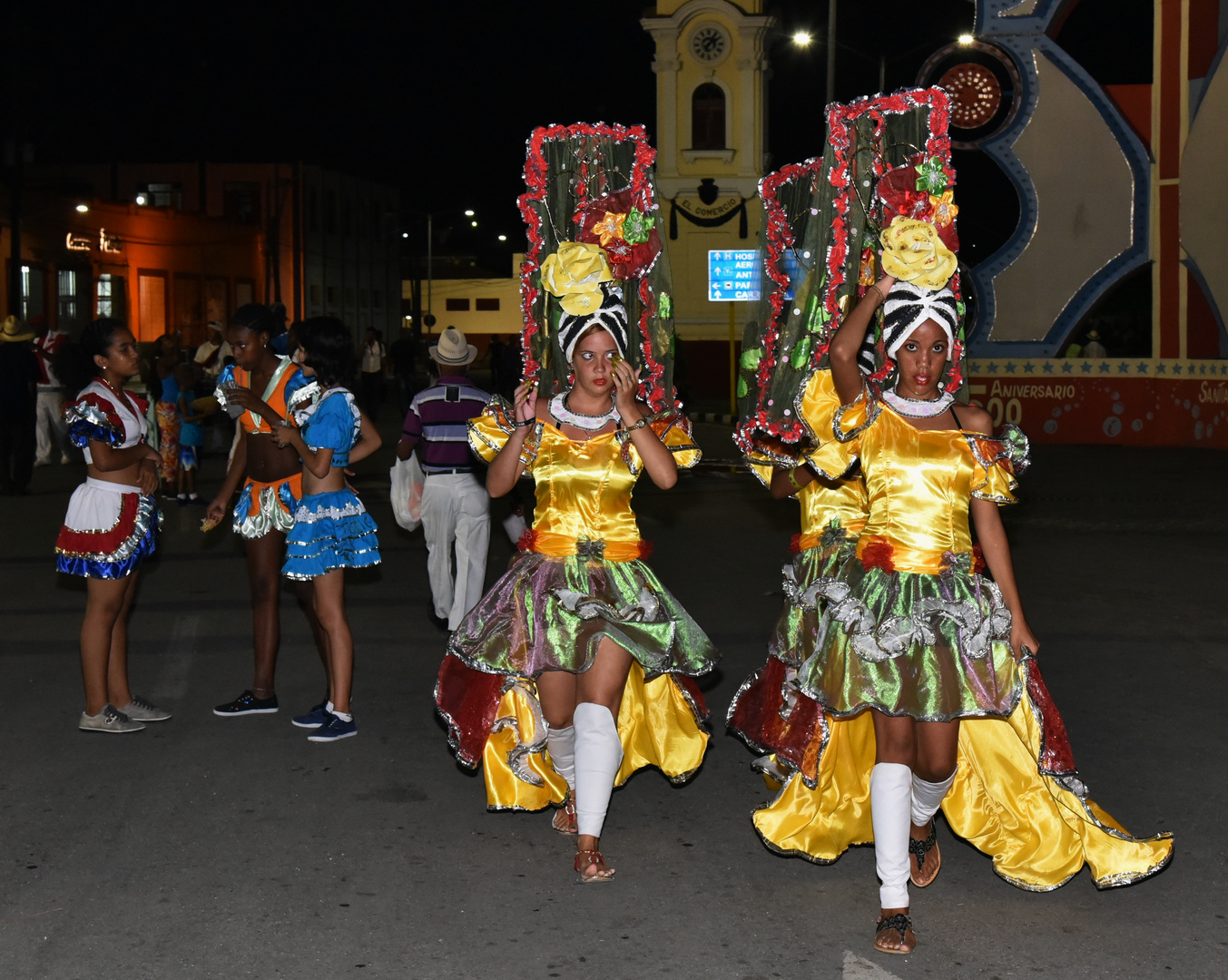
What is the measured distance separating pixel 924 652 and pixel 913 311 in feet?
3.40

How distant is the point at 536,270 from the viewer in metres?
5.71

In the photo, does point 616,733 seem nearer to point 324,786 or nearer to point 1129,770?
point 324,786

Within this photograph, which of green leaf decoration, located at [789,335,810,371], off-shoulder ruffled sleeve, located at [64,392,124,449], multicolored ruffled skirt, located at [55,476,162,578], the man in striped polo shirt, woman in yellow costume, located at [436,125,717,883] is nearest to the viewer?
woman in yellow costume, located at [436,125,717,883]

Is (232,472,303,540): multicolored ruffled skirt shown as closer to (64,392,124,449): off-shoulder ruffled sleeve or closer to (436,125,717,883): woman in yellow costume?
(64,392,124,449): off-shoulder ruffled sleeve

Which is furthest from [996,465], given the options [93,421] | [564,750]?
[93,421]

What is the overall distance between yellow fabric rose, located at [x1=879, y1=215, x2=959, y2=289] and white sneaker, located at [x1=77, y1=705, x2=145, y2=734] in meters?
4.20

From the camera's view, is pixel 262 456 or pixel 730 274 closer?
pixel 262 456

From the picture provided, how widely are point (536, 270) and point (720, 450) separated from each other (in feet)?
57.0

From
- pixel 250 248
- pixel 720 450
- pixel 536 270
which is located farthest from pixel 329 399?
pixel 250 248

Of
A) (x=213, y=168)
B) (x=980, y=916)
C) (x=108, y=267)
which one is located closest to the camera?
(x=980, y=916)

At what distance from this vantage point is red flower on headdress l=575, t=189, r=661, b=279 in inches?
217

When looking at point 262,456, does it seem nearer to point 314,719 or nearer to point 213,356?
point 314,719

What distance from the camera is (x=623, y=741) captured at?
19.1 feet

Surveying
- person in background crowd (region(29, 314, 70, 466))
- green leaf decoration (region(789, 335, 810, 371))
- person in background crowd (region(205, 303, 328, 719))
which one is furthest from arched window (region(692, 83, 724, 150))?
green leaf decoration (region(789, 335, 810, 371))
